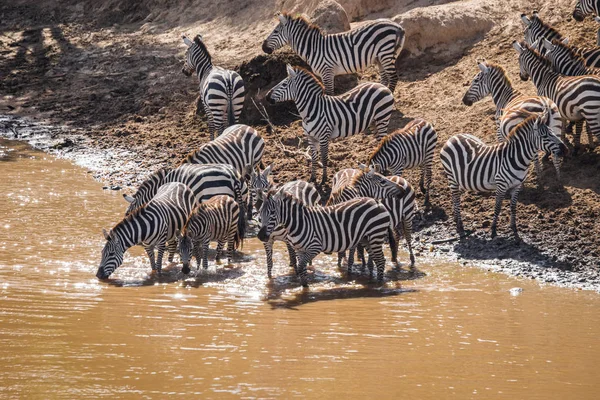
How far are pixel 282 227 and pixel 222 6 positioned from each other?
1342cm

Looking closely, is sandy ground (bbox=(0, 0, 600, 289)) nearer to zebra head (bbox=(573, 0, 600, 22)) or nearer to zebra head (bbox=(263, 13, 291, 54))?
zebra head (bbox=(573, 0, 600, 22))

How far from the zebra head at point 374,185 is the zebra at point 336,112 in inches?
107

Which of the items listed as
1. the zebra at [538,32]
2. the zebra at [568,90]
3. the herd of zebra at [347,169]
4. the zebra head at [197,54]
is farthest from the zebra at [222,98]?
the zebra at [538,32]

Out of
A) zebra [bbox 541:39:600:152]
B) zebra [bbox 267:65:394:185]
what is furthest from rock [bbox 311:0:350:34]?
zebra [bbox 541:39:600:152]

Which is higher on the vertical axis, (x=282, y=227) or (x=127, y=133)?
(x=127, y=133)

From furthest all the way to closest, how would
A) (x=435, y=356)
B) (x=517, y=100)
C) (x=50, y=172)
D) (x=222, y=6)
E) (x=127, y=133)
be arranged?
(x=222, y=6), (x=127, y=133), (x=50, y=172), (x=517, y=100), (x=435, y=356)

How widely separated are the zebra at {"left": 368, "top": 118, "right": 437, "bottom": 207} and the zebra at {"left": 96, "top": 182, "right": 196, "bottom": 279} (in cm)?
324

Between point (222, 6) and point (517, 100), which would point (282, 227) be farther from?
point (222, 6)

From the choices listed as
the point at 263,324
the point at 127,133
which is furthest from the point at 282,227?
the point at 127,133

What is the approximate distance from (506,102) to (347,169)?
3.31 meters

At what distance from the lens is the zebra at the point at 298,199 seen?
12205 mm

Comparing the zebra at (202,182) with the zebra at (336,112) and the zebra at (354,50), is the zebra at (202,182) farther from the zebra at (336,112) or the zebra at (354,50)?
the zebra at (354,50)

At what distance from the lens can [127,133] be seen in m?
19.8

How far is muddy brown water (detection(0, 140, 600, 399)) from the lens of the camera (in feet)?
29.4
